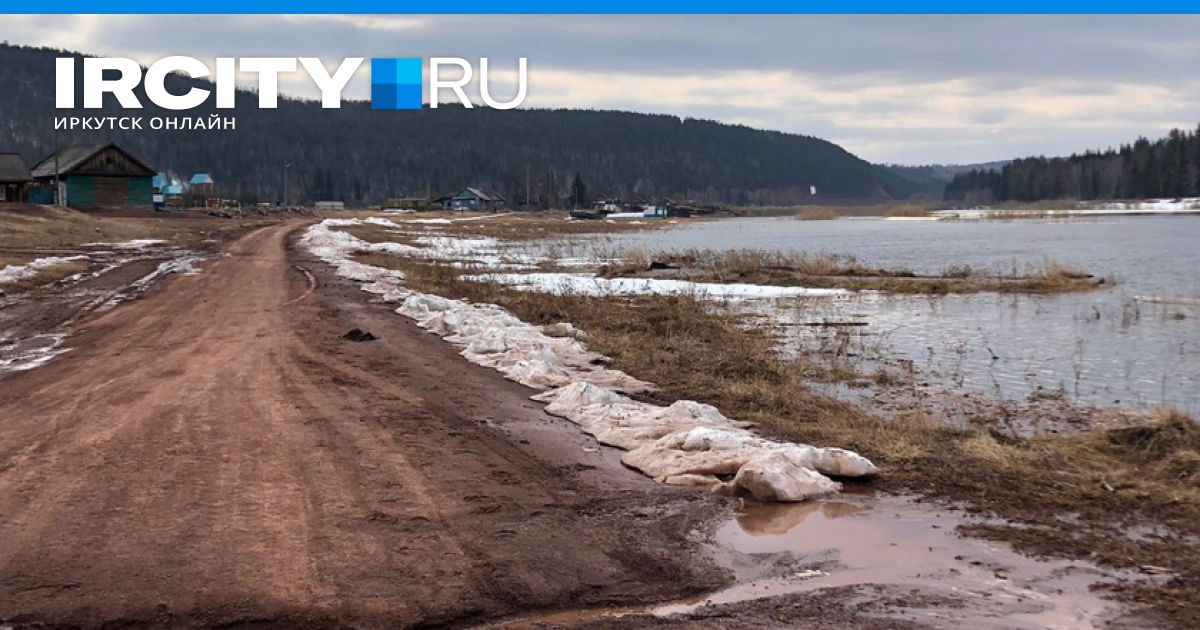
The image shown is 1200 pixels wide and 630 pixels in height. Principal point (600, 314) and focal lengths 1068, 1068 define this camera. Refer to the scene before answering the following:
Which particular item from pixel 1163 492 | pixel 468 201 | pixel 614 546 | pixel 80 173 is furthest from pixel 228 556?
pixel 468 201

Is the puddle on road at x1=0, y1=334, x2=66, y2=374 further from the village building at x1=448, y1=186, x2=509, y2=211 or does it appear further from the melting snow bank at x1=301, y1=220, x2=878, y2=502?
the village building at x1=448, y1=186, x2=509, y2=211

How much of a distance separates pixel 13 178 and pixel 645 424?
74.3 metres

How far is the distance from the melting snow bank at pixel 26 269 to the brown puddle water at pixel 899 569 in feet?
78.7

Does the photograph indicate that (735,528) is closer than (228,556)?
No

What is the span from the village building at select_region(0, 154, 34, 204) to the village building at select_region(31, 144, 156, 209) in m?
4.07

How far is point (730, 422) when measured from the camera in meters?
11.3

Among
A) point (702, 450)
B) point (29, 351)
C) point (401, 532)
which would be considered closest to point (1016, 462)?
point (702, 450)

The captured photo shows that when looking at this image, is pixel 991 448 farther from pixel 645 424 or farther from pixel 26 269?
pixel 26 269

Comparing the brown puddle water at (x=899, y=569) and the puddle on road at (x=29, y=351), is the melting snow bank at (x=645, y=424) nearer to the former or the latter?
the brown puddle water at (x=899, y=569)

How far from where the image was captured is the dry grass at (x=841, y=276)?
29.5m

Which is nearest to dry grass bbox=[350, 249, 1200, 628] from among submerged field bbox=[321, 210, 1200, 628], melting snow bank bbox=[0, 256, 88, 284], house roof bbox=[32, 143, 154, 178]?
submerged field bbox=[321, 210, 1200, 628]

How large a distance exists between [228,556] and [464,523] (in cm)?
163

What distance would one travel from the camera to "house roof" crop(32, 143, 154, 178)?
81688 millimetres

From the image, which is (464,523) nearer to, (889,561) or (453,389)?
(889,561)
